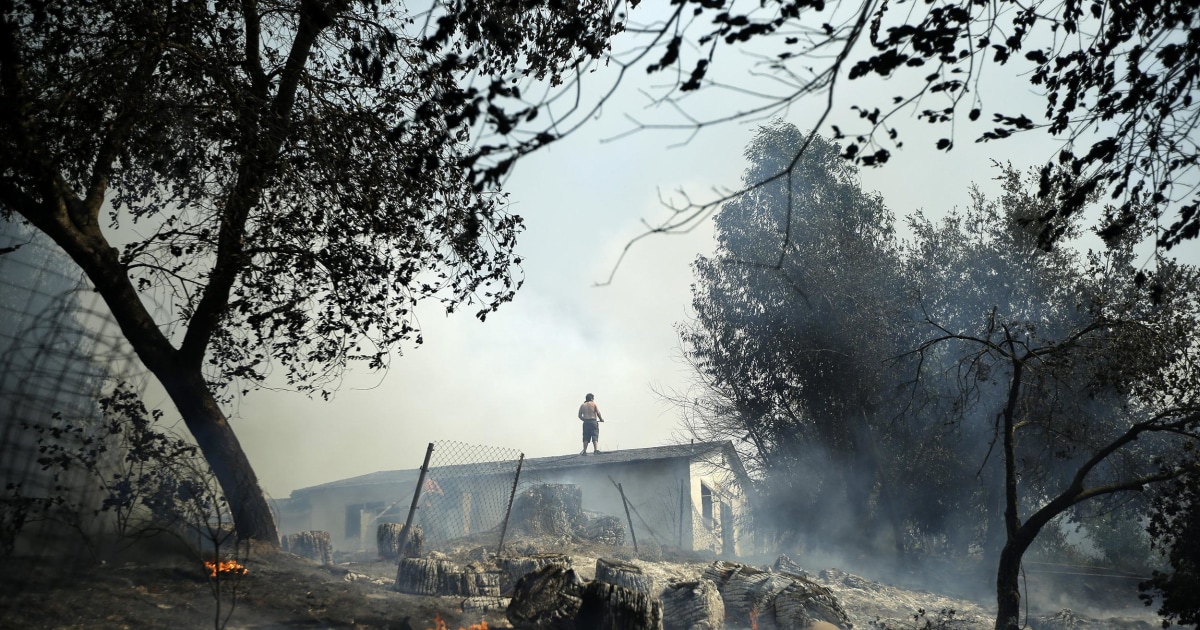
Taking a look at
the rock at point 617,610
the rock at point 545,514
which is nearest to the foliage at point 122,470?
the rock at point 617,610

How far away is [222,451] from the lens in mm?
8352

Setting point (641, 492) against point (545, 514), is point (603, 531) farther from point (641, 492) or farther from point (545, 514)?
point (641, 492)

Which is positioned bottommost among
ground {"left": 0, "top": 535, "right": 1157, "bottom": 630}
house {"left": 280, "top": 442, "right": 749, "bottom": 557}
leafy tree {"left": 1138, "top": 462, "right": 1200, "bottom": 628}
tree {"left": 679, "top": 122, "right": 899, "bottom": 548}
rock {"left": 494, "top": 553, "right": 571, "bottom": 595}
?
ground {"left": 0, "top": 535, "right": 1157, "bottom": 630}

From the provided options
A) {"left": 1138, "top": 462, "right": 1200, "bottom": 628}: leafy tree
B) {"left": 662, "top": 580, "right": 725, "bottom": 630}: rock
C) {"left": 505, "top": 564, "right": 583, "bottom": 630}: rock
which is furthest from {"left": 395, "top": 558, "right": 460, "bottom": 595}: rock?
{"left": 1138, "top": 462, "right": 1200, "bottom": 628}: leafy tree

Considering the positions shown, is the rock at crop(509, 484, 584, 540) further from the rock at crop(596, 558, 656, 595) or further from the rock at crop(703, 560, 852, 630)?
the rock at crop(596, 558, 656, 595)

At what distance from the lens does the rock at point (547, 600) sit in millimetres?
7125

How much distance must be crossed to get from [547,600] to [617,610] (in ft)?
2.75

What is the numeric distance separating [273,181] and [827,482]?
17.1 meters

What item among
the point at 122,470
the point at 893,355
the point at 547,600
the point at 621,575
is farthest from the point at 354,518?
the point at 547,600

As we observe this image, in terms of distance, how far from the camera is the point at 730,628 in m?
9.32

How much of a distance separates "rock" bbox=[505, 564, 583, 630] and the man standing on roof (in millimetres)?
16009

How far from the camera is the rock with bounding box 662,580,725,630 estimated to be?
28.7ft

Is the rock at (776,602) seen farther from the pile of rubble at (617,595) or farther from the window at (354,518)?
the window at (354,518)

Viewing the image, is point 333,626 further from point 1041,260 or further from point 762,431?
point 1041,260
